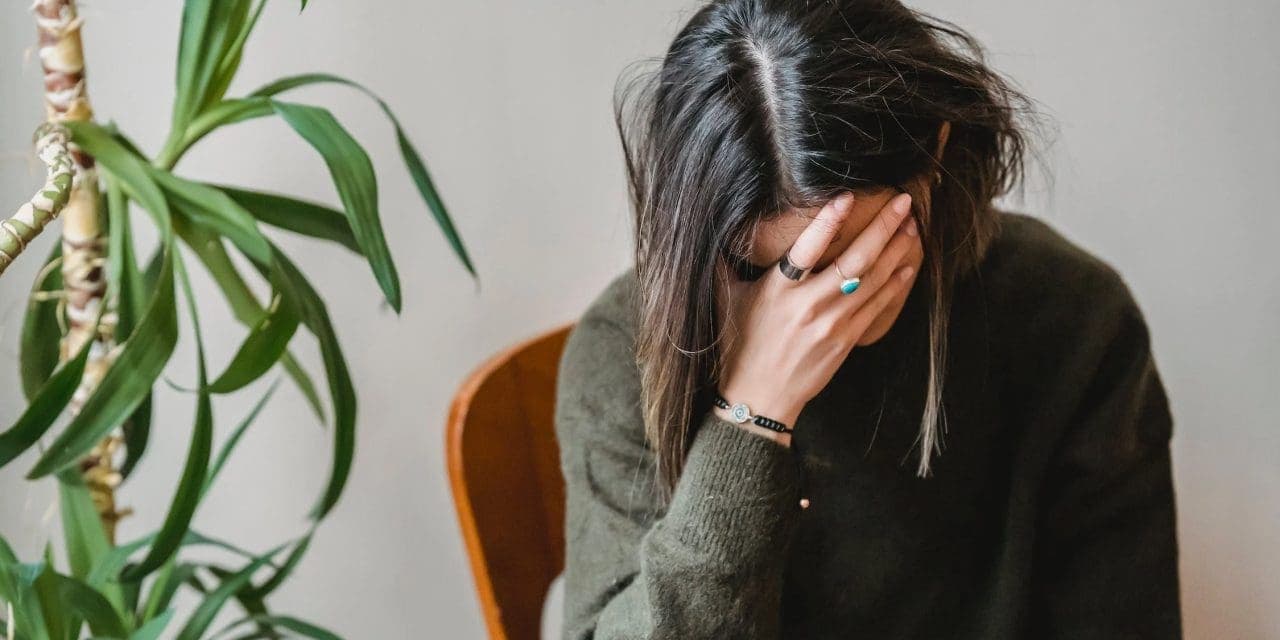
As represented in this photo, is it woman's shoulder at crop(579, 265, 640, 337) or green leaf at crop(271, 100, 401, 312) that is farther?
woman's shoulder at crop(579, 265, 640, 337)

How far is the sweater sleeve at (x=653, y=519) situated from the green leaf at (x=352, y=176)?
205 millimetres

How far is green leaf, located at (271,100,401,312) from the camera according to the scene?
666 millimetres

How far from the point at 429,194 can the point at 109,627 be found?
0.37m

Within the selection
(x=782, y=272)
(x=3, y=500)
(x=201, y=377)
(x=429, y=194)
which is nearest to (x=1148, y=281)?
(x=782, y=272)

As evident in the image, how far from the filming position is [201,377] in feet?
2.11

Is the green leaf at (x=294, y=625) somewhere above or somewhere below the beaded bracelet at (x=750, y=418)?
below

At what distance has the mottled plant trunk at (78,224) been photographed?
663 mm

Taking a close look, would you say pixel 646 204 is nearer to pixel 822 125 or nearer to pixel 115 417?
pixel 822 125

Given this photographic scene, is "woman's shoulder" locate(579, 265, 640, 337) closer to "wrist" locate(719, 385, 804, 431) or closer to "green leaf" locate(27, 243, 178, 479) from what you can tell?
"wrist" locate(719, 385, 804, 431)

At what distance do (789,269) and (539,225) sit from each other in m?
0.46

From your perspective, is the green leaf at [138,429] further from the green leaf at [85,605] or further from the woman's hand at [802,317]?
Result: the woman's hand at [802,317]

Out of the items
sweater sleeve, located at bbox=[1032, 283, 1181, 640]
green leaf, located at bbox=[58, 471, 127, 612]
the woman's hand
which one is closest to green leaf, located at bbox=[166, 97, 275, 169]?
green leaf, located at bbox=[58, 471, 127, 612]

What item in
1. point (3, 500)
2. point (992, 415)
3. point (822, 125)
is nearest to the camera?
point (822, 125)

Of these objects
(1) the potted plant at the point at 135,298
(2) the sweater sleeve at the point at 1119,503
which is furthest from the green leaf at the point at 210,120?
(2) the sweater sleeve at the point at 1119,503
